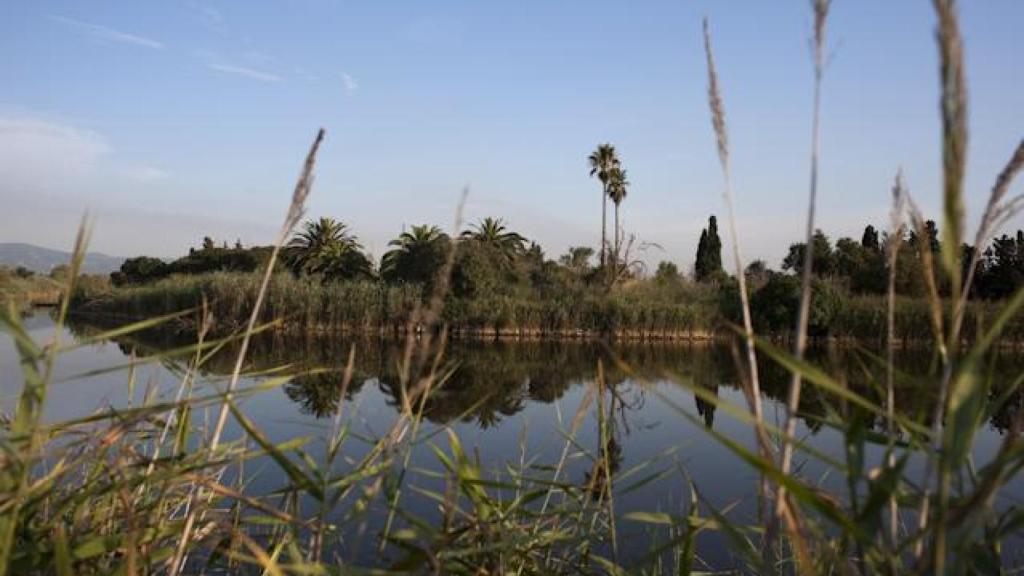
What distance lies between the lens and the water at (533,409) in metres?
2.37

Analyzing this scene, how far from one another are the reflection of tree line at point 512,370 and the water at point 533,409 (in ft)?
0.20

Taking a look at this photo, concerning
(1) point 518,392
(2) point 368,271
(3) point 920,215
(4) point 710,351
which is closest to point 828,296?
(4) point 710,351

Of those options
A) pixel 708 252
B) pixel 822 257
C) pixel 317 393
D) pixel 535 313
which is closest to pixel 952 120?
pixel 317 393

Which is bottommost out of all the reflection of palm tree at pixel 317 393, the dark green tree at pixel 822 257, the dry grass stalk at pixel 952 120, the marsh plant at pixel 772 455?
the reflection of palm tree at pixel 317 393

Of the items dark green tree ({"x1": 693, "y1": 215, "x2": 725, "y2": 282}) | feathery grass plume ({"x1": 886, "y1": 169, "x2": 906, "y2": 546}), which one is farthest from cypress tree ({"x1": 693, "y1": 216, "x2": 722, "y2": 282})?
feathery grass plume ({"x1": 886, "y1": 169, "x2": 906, "y2": 546})

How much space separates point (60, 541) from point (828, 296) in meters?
26.2

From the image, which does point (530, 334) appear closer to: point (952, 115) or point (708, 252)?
point (708, 252)

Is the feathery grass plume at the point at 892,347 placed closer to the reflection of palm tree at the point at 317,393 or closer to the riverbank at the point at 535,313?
the reflection of palm tree at the point at 317,393

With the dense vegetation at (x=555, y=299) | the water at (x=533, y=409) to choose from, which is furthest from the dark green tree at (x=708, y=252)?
the water at (x=533, y=409)

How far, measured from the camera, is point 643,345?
81.9ft

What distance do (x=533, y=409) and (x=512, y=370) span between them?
5.20 metres

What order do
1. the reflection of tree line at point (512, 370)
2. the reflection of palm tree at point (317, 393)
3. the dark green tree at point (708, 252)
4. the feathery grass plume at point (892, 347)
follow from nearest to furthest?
the feathery grass plume at point (892, 347)
the reflection of palm tree at point (317, 393)
the reflection of tree line at point (512, 370)
the dark green tree at point (708, 252)

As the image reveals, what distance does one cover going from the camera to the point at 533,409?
1209 cm

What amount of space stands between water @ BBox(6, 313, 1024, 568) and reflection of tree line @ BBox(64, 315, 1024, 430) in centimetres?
6
